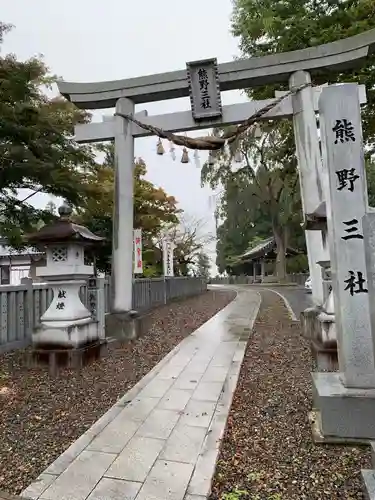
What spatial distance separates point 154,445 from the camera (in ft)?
9.95

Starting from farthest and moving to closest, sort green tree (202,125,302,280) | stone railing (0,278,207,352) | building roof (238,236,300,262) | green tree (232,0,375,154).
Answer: building roof (238,236,300,262) < green tree (202,125,302,280) < green tree (232,0,375,154) < stone railing (0,278,207,352)

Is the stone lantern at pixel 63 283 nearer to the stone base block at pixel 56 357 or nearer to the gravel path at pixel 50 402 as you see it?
the stone base block at pixel 56 357

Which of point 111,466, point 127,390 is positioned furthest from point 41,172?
point 111,466

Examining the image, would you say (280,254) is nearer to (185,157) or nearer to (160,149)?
(185,157)

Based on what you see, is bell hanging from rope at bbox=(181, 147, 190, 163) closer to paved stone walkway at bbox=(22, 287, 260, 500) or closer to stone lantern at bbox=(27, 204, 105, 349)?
stone lantern at bbox=(27, 204, 105, 349)

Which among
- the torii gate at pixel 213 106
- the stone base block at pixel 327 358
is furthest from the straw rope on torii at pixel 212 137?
the stone base block at pixel 327 358

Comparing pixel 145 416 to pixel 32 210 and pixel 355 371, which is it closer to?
pixel 355 371

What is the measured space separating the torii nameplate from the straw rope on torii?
46cm

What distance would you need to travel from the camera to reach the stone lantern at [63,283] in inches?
214

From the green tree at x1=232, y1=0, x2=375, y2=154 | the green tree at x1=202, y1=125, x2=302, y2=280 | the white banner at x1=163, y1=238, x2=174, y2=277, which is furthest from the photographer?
the green tree at x1=202, y1=125, x2=302, y2=280

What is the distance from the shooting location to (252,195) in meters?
32.8

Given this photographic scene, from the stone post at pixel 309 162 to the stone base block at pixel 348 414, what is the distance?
12.2 ft

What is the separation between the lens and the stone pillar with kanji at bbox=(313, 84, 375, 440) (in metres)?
3.06

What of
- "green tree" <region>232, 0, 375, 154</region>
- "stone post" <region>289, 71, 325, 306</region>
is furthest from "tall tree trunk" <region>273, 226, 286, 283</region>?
"stone post" <region>289, 71, 325, 306</region>
